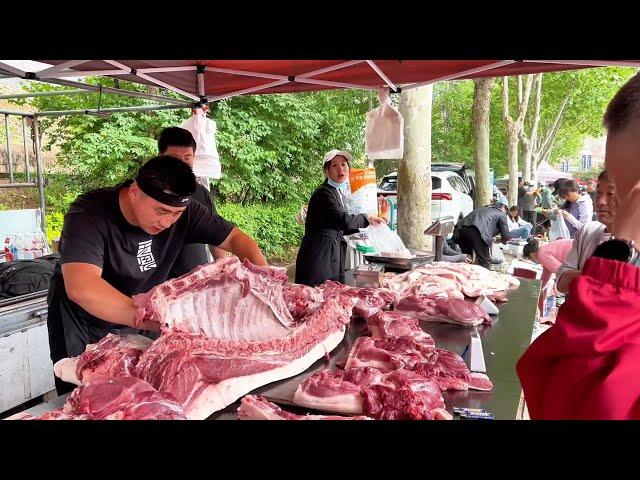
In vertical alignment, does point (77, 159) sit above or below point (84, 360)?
above

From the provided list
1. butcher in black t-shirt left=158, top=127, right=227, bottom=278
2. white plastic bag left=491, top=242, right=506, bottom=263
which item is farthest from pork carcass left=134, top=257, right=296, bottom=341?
white plastic bag left=491, top=242, right=506, bottom=263

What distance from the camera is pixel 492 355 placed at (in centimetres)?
318

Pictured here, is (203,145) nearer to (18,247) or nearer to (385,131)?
(385,131)

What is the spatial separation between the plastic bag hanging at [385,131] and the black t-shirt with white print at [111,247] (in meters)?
3.32

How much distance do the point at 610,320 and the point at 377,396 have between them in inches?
61.9

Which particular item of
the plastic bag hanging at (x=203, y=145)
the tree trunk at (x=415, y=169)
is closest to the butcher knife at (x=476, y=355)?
the plastic bag hanging at (x=203, y=145)

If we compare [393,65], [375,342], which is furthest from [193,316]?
[393,65]

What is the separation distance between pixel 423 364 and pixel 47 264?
409 cm

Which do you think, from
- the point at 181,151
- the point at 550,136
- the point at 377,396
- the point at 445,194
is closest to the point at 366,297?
the point at 377,396

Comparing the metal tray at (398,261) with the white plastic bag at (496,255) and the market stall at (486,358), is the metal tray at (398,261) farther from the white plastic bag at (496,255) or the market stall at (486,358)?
the white plastic bag at (496,255)

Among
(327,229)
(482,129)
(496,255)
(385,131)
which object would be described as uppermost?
(482,129)

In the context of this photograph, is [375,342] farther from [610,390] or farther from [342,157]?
[342,157]

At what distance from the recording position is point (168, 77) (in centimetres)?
573

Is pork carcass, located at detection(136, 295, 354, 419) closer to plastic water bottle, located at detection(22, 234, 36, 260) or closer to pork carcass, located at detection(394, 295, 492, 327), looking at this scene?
pork carcass, located at detection(394, 295, 492, 327)
